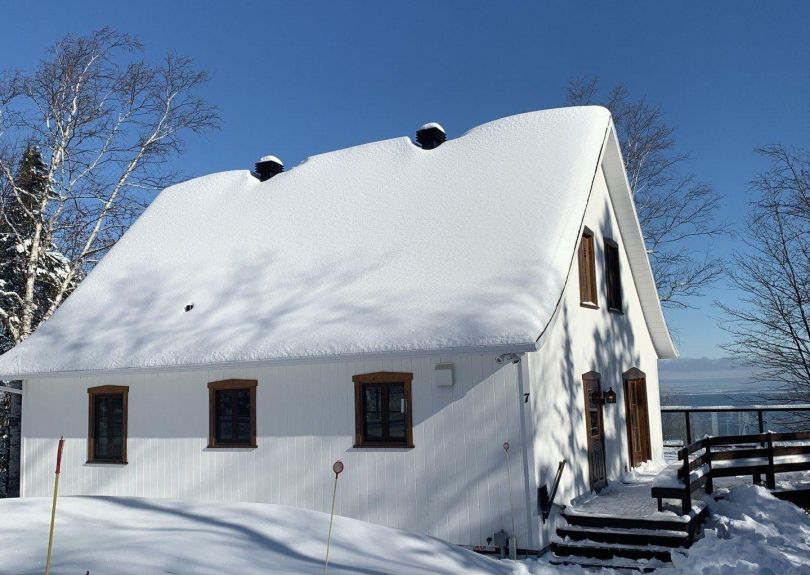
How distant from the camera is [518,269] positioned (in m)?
9.77

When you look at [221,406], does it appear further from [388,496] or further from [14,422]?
[14,422]

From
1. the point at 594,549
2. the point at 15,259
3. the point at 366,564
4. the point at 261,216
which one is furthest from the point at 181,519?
the point at 15,259

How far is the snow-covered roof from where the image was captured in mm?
9711

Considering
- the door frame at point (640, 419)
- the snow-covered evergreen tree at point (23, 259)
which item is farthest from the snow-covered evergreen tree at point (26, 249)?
the door frame at point (640, 419)

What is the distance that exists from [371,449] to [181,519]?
122 inches

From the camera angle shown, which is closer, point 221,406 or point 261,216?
point 221,406

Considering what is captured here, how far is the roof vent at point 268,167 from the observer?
52.6 feet

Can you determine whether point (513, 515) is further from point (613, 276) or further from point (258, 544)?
point (613, 276)

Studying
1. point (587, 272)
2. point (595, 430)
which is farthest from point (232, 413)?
point (587, 272)

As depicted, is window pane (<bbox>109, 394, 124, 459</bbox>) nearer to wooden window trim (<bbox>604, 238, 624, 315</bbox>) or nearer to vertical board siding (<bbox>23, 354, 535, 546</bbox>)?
vertical board siding (<bbox>23, 354, 535, 546</bbox>)

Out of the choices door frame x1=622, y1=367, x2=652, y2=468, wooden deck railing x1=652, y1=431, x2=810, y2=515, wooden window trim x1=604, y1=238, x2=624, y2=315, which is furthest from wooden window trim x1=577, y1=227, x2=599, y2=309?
wooden deck railing x1=652, y1=431, x2=810, y2=515

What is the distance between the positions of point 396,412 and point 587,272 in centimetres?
450

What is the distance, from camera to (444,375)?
9.48m

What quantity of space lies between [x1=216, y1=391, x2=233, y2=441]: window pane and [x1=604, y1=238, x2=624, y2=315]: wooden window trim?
23.0 feet
